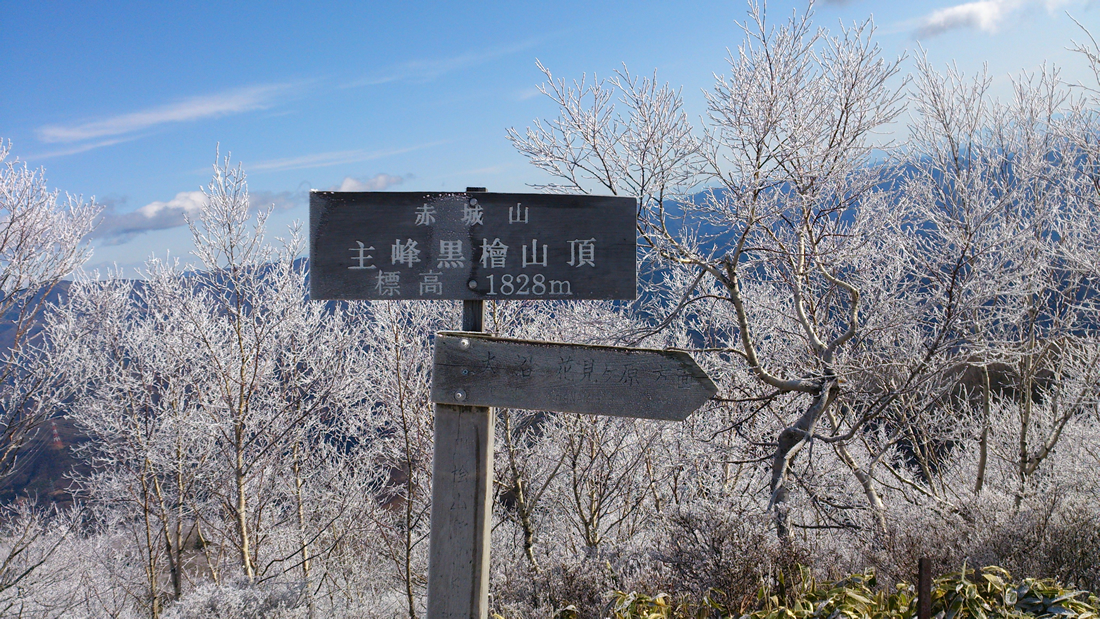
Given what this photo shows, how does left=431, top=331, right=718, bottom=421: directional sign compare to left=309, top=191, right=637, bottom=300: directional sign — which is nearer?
left=431, top=331, right=718, bottom=421: directional sign

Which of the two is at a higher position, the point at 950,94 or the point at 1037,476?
the point at 950,94

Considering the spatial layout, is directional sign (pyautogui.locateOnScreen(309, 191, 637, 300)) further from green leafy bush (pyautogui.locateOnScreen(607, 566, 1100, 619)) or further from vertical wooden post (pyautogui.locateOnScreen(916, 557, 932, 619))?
green leafy bush (pyautogui.locateOnScreen(607, 566, 1100, 619))

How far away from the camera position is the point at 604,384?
84.3 inches

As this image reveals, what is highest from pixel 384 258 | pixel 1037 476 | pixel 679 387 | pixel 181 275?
pixel 181 275

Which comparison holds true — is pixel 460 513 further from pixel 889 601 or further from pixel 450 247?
pixel 889 601

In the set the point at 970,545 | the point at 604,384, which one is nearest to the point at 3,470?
the point at 604,384

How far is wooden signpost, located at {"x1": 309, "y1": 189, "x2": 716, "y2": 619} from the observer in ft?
7.11

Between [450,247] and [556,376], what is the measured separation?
0.59 meters

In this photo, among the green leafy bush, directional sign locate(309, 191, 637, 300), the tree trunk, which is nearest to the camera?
directional sign locate(309, 191, 637, 300)

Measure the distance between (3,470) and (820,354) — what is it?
322 inches

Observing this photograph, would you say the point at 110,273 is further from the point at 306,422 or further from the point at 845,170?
the point at 845,170

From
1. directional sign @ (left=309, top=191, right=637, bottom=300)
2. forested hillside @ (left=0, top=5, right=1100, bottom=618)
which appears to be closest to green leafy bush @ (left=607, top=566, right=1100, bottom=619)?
forested hillside @ (left=0, top=5, right=1100, bottom=618)

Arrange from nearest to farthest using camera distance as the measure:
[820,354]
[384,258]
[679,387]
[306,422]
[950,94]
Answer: [679,387], [384,258], [820,354], [950,94], [306,422]

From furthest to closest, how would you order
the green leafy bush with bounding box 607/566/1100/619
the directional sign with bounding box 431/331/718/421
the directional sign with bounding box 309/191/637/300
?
the green leafy bush with bounding box 607/566/1100/619 < the directional sign with bounding box 309/191/637/300 < the directional sign with bounding box 431/331/718/421
